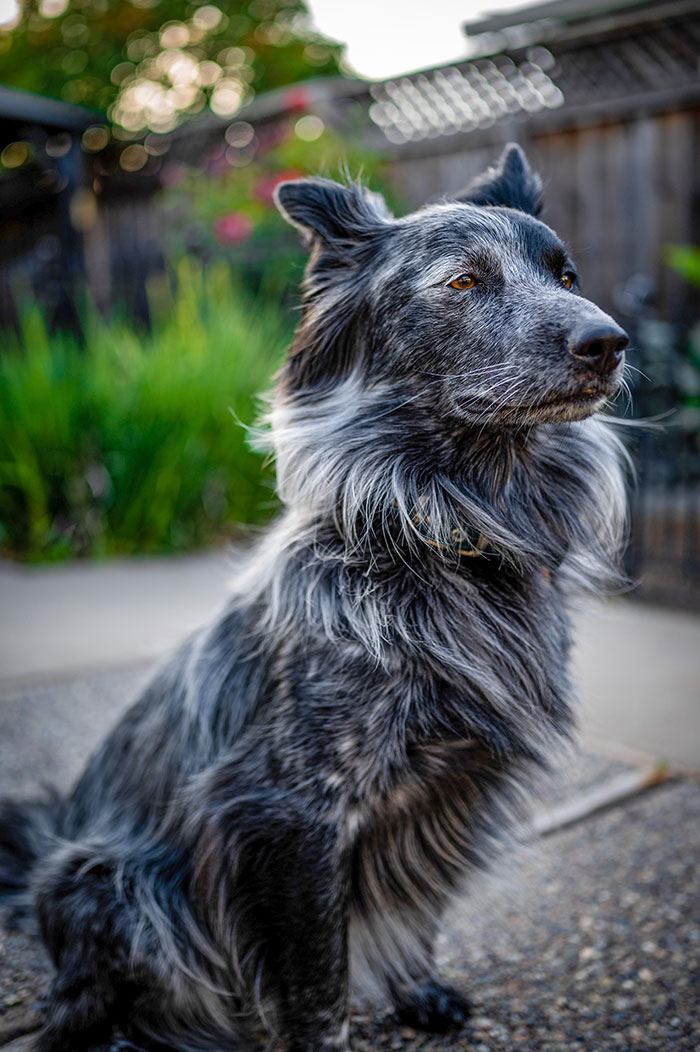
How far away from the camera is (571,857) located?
2.58 m

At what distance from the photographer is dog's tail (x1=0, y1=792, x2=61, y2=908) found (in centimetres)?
221

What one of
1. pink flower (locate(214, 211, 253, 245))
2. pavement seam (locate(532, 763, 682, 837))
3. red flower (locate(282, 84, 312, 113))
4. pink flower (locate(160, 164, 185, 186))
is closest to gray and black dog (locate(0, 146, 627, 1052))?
pavement seam (locate(532, 763, 682, 837))

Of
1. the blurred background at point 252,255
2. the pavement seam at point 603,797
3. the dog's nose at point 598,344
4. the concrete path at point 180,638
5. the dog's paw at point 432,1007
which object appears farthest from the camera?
the blurred background at point 252,255

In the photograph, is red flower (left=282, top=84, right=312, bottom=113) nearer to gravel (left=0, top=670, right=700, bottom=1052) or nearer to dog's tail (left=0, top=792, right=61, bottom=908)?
gravel (left=0, top=670, right=700, bottom=1052)

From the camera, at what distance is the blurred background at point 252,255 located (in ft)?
19.7

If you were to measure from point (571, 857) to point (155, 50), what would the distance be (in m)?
19.3

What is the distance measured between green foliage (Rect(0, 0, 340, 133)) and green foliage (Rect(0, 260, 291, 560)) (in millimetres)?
13514

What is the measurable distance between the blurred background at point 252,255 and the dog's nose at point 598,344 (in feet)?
6.82

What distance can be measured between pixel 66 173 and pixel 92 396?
4413mm

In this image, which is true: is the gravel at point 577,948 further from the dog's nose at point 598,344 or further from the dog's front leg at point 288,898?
the dog's nose at point 598,344

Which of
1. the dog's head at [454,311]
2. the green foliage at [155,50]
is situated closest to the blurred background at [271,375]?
the dog's head at [454,311]

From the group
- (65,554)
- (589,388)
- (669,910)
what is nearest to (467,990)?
(669,910)

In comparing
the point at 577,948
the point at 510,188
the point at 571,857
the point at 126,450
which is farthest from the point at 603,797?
the point at 126,450

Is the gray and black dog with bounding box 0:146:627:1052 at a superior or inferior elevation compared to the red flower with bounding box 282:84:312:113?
inferior
